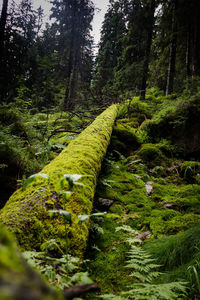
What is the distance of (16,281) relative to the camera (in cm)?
26

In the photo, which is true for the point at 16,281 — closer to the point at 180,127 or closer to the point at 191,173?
the point at 191,173

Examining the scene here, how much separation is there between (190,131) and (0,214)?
739cm

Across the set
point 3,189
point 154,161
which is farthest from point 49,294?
point 154,161

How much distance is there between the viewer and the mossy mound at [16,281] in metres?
0.24

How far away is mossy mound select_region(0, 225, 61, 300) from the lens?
24cm

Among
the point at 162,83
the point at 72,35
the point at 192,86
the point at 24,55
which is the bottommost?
the point at 192,86

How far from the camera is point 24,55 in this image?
49.5 feet

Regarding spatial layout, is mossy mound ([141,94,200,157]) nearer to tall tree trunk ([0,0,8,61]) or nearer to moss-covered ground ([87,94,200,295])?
moss-covered ground ([87,94,200,295])

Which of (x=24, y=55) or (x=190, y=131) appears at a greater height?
(x=24, y=55)

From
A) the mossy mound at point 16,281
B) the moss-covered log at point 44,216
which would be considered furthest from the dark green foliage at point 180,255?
the mossy mound at point 16,281

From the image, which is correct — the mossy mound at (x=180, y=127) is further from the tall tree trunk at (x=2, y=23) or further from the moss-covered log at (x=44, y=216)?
the tall tree trunk at (x=2, y=23)

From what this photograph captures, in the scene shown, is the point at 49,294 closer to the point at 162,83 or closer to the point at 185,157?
the point at 185,157

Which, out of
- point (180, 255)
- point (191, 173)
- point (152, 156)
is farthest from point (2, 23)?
point (180, 255)

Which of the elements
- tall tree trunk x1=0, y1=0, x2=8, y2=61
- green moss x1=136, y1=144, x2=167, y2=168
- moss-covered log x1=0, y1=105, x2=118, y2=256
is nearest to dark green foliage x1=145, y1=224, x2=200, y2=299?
moss-covered log x1=0, y1=105, x2=118, y2=256
